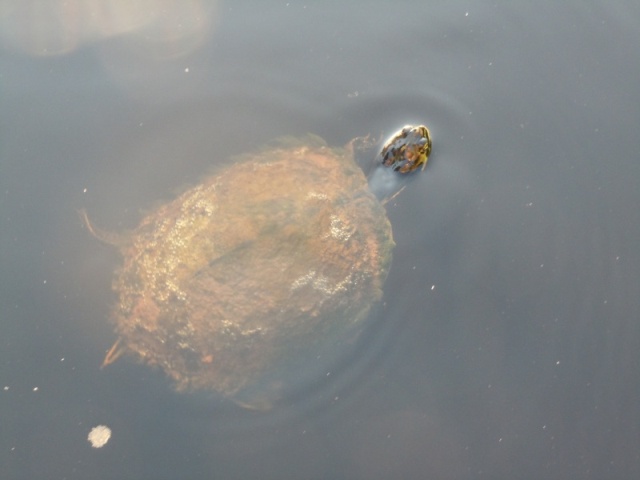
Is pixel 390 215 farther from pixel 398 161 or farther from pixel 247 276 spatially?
pixel 247 276

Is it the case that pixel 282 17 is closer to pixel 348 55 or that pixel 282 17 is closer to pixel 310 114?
pixel 348 55

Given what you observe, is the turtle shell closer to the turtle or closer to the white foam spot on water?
the turtle

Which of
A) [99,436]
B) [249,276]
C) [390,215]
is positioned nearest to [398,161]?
[390,215]

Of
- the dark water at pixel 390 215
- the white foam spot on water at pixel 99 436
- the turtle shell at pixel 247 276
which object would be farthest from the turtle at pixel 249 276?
the white foam spot on water at pixel 99 436

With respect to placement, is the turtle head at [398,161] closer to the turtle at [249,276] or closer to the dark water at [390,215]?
the dark water at [390,215]

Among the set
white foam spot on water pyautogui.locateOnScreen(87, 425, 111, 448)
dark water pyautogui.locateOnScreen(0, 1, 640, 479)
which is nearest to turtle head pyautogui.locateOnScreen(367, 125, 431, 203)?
dark water pyautogui.locateOnScreen(0, 1, 640, 479)

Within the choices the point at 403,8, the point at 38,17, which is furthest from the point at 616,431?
the point at 38,17
